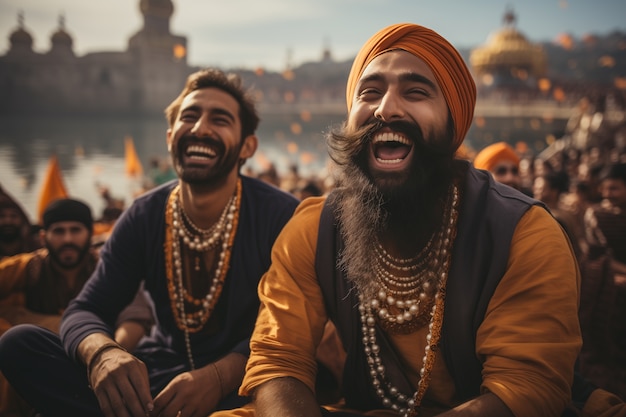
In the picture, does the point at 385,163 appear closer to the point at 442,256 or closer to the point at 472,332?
the point at 442,256

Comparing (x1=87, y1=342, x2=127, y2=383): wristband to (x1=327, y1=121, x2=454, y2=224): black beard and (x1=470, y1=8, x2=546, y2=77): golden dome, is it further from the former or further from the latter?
(x1=470, y1=8, x2=546, y2=77): golden dome

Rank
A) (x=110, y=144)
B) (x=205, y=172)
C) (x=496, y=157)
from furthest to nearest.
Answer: (x=110, y=144) → (x=496, y=157) → (x=205, y=172)

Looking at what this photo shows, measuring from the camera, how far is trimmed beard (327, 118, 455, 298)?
156 cm

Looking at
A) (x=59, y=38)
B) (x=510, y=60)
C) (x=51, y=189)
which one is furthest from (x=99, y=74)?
(x=51, y=189)

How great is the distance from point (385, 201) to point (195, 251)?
3.54 feet

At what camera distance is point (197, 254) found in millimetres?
2291

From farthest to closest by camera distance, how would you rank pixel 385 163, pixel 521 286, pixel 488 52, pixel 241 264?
pixel 488 52
pixel 241 264
pixel 385 163
pixel 521 286

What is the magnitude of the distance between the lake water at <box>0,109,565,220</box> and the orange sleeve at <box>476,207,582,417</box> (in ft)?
51.8

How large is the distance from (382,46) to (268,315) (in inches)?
38.7

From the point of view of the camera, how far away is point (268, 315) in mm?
1658

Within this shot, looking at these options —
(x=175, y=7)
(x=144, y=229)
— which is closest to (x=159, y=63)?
(x=175, y=7)

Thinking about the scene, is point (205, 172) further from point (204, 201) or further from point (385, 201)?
point (385, 201)

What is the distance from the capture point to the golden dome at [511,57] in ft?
144

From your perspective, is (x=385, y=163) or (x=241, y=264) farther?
(x=241, y=264)
